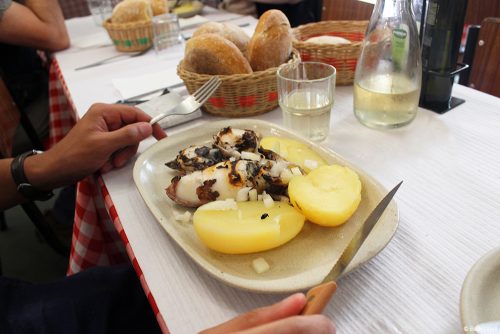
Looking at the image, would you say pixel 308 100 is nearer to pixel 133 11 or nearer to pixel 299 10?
pixel 133 11

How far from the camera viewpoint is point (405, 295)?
45 cm

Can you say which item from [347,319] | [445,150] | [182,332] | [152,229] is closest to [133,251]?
[152,229]

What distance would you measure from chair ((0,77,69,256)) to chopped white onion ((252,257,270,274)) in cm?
94

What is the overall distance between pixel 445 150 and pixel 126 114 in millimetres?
593

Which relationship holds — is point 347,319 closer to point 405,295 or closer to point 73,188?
point 405,295

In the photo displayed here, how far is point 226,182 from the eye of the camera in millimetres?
546

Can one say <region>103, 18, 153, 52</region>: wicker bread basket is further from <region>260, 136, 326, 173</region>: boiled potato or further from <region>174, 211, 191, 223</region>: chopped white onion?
<region>174, 211, 191, 223</region>: chopped white onion

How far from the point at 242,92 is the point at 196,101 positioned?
0.31 ft

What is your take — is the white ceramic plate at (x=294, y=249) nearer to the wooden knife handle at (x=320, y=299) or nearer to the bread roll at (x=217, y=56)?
the wooden knife handle at (x=320, y=299)

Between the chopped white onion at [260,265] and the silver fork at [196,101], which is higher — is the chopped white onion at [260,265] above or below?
below

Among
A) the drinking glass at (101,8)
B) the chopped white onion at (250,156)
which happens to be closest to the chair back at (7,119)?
the drinking glass at (101,8)

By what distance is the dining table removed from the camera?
1.44 feet

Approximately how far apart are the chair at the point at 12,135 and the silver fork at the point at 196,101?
61cm

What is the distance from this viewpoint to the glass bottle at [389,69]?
0.73 meters
